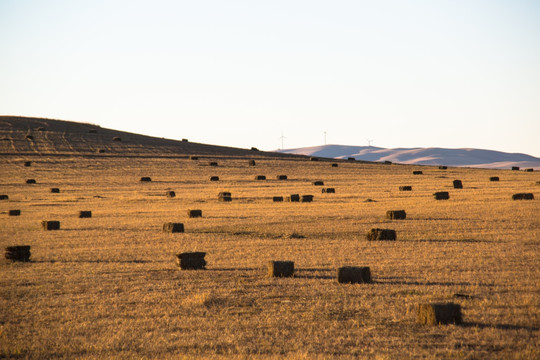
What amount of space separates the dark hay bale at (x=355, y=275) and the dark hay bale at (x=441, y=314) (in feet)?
14.8

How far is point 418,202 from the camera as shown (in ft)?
149

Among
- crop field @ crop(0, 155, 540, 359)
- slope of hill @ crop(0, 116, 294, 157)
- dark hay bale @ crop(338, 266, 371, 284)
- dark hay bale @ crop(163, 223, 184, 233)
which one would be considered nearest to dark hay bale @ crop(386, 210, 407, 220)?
crop field @ crop(0, 155, 540, 359)

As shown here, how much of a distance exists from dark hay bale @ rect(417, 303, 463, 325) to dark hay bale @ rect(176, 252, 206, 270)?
365 inches

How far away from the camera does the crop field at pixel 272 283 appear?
1296 centimetres

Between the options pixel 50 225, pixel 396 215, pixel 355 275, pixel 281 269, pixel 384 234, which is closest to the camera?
pixel 355 275

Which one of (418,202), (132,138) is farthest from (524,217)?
(132,138)

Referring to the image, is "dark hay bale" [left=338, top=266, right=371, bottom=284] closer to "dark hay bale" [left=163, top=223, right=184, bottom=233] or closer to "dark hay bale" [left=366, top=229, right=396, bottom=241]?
"dark hay bale" [left=366, top=229, right=396, bottom=241]

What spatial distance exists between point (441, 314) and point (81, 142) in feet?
289

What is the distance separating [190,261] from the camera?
2144 centimetres

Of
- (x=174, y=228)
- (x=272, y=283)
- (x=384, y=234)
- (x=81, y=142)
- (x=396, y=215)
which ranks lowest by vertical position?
(x=272, y=283)

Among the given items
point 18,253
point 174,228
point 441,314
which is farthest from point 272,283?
point 174,228

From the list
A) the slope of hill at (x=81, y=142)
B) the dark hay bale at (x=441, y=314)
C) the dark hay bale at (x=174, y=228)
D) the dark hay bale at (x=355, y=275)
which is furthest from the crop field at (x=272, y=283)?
the slope of hill at (x=81, y=142)

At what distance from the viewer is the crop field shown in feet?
42.5

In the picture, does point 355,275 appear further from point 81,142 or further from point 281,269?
point 81,142
